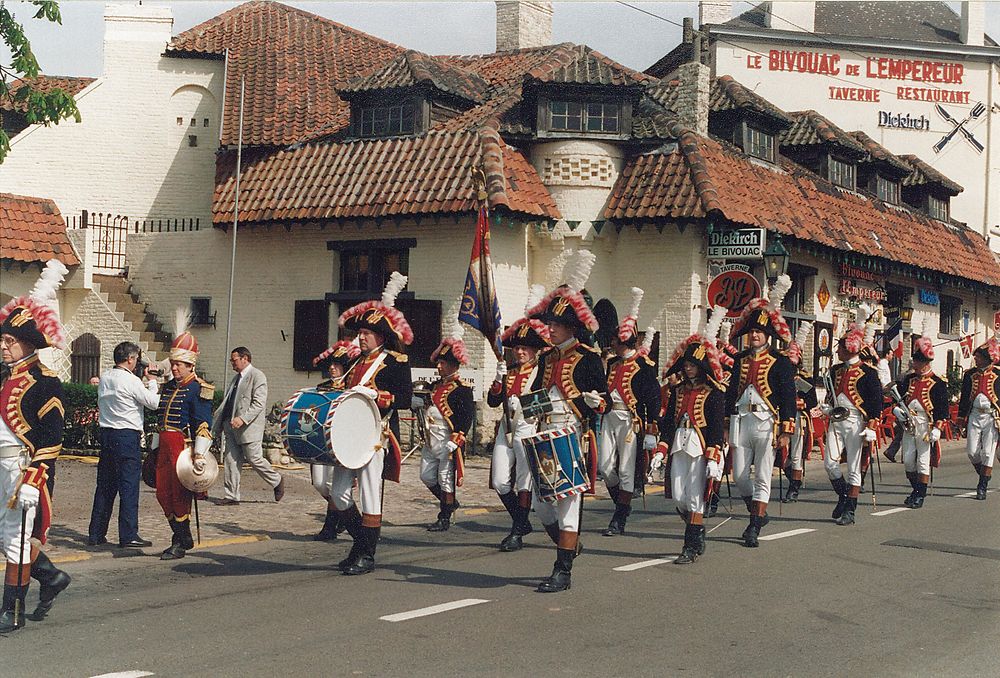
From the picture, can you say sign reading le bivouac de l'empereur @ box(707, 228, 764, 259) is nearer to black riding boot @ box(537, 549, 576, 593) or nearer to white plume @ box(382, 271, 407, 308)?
white plume @ box(382, 271, 407, 308)

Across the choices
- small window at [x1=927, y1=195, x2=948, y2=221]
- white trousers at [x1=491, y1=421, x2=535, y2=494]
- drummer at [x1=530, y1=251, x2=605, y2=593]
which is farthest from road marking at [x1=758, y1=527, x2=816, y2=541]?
small window at [x1=927, y1=195, x2=948, y2=221]

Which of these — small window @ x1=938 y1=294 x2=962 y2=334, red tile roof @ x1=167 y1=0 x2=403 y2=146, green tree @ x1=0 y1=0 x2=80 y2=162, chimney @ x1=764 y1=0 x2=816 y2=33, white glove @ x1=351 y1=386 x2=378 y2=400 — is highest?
chimney @ x1=764 y1=0 x2=816 y2=33

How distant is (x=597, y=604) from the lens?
8656 mm

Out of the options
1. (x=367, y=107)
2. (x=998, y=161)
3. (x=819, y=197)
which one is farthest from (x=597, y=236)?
(x=998, y=161)

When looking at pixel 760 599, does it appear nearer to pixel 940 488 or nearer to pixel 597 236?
pixel 940 488

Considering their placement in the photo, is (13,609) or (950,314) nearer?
(13,609)

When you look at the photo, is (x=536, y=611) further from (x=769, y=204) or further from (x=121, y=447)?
(x=769, y=204)

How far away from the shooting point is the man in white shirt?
11.0 meters

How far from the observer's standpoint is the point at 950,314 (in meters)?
34.5

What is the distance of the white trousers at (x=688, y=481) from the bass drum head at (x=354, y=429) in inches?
108

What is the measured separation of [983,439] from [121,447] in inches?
443

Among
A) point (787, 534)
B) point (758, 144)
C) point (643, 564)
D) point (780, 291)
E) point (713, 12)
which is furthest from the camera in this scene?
point (713, 12)

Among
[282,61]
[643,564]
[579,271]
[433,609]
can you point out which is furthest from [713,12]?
[433,609]

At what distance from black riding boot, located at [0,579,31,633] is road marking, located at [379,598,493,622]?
2.21 m
